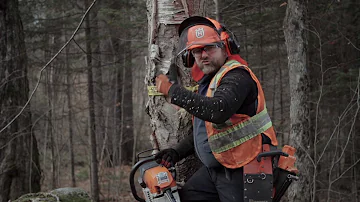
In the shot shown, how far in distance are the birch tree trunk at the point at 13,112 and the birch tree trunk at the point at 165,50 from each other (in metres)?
5.13

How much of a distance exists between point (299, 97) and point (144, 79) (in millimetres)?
3600

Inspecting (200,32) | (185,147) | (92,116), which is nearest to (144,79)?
(185,147)

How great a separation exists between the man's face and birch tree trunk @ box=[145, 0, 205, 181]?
387mm

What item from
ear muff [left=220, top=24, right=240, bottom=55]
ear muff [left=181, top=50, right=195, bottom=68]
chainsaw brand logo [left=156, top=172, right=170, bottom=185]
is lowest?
chainsaw brand logo [left=156, top=172, right=170, bottom=185]

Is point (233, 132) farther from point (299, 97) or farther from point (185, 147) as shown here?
point (299, 97)

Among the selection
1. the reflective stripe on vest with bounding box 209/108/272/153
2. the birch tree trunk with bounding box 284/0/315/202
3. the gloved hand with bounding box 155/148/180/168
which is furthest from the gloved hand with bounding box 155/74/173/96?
the birch tree trunk with bounding box 284/0/315/202

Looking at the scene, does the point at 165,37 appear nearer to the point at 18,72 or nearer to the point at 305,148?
the point at 305,148

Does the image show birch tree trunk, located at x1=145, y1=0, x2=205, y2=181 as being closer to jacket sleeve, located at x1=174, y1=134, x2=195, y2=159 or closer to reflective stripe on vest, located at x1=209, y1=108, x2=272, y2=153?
jacket sleeve, located at x1=174, y1=134, x2=195, y2=159

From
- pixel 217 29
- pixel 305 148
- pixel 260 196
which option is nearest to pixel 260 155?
pixel 260 196

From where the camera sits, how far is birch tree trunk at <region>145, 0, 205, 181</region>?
3.23 meters

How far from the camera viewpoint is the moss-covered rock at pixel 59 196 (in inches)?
165

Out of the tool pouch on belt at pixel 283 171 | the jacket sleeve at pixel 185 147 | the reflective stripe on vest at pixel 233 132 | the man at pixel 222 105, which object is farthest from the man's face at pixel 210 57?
the tool pouch on belt at pixel 283 171

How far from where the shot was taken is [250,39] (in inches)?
435

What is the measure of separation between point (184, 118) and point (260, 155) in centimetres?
77
